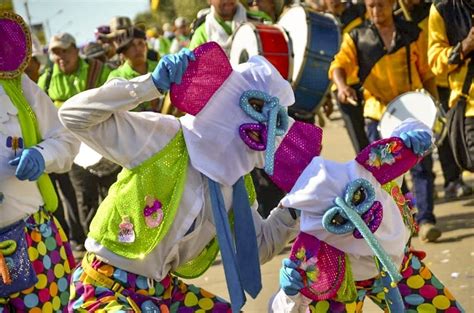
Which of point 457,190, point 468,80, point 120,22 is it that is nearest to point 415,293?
point 468,80

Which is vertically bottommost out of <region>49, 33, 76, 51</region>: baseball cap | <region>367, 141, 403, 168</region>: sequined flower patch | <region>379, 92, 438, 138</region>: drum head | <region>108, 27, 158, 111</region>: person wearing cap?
<region>49, 33, 76, 51</region>: baseball cap

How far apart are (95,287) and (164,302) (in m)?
0.27

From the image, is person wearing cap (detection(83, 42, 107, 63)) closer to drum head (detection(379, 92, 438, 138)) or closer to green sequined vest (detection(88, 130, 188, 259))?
drum head (detection(379, 92, 438, 138))

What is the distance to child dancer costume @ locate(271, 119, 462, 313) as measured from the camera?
3.66 meters

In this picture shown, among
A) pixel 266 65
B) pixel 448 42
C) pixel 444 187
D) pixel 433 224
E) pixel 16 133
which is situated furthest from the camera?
pixel 444 187

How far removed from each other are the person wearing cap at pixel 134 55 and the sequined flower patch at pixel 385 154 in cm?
404

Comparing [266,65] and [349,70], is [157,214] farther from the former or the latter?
[349,70]

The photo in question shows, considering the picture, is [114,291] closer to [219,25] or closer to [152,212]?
[152,212]

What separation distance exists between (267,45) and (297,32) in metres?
0.31

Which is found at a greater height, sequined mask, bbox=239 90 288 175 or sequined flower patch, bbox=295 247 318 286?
sequined mask, bbox=239 90 288 175

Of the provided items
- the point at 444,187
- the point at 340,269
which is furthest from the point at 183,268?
the point at 444,187

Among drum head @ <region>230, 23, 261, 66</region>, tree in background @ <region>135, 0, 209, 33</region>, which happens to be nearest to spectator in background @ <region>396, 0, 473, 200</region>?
drum head @ <region>230, 23, 261, 66</region>

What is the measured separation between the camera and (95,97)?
3.70 m

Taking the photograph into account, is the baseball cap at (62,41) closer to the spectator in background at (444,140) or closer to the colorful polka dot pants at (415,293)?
→ the spectator in background at (444,140)
